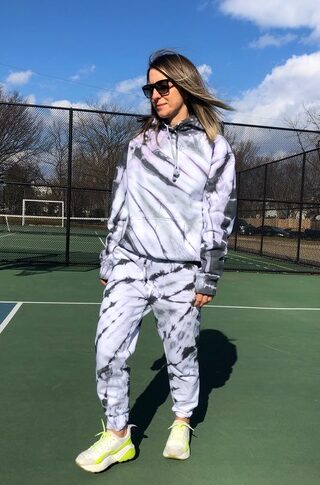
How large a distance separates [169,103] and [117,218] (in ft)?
2.08

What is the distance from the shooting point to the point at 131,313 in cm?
238

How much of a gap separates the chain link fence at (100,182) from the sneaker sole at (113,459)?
29.2 feet

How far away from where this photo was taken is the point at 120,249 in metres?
2.46

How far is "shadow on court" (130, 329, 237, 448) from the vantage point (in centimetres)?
309

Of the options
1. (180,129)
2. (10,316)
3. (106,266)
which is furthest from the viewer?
(10,316)

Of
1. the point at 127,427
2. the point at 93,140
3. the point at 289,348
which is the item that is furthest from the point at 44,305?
the point at 93,140

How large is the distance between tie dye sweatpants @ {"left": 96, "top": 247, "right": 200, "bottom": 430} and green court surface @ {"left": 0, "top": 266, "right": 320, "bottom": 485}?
42 cm

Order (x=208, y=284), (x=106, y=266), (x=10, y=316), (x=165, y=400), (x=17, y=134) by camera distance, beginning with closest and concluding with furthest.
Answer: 1. (x=208, y=284)
2. (x=106, y=266)
3. (x=165, y=400)
4. (x=10, y=316)
5. (x=17, y=134)

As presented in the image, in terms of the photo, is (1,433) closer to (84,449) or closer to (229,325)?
(84,449)

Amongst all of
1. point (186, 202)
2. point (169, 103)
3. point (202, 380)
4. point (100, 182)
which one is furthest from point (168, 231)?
point (100, 182)

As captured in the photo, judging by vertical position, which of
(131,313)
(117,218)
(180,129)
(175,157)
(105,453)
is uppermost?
(180,129)

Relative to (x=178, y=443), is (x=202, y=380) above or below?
below

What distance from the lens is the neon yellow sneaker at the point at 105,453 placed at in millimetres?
2424

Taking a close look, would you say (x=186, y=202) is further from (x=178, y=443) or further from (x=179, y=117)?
(x=178, y=443)
